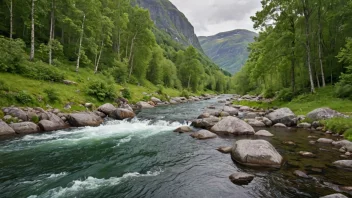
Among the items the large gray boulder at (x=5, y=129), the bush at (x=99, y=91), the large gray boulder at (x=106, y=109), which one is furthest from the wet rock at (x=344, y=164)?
the bush at (x=99, y=91)

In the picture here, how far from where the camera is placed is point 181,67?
92.9 meters

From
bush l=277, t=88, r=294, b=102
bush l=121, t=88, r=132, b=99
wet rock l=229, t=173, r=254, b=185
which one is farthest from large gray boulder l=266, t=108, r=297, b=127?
bush l=121, t=88, r=132, b=99

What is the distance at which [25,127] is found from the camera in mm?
18609

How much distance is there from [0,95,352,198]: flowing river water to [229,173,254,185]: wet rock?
0.76 feet

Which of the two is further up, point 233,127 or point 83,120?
point 233,127

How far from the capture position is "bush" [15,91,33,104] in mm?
21134

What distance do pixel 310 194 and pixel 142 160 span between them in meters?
8.86

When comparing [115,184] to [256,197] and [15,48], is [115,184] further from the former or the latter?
[15,48]

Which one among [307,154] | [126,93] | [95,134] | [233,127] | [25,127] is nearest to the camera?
[307,154]

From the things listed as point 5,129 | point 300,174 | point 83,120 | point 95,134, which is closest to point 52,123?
point 83,120

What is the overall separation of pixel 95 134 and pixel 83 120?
4.62 m

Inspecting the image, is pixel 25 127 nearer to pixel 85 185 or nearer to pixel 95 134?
pixel 95 134

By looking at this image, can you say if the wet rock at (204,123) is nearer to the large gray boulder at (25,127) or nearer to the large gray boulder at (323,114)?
the large gray boulder at (323,114)

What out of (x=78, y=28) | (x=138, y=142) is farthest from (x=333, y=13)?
(x=78, y=28)
